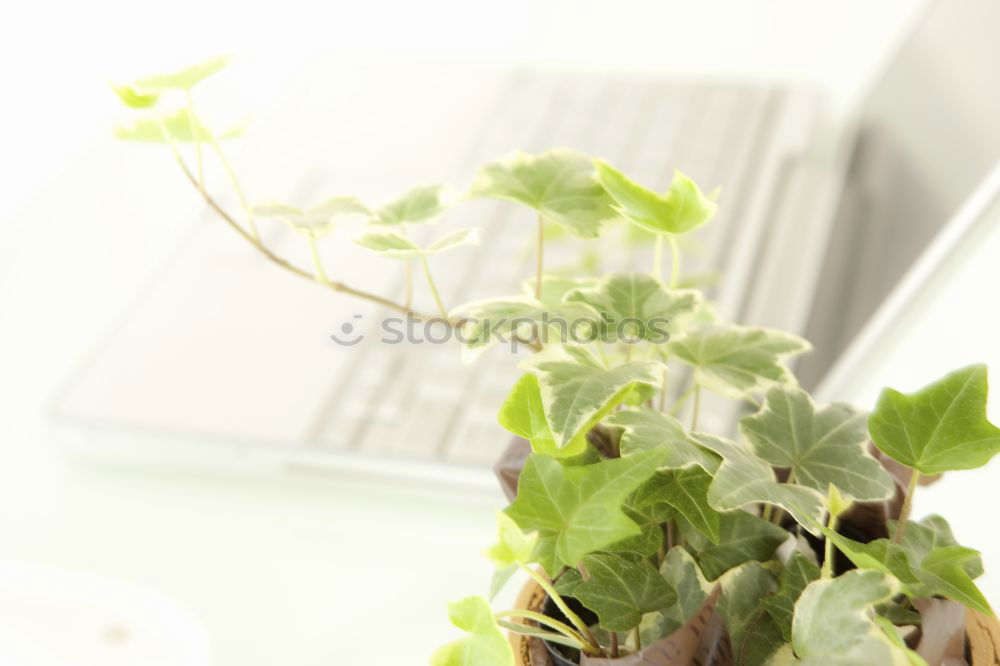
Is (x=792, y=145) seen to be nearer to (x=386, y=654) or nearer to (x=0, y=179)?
(x=386, y=654)

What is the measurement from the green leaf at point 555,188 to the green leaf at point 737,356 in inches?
2.3

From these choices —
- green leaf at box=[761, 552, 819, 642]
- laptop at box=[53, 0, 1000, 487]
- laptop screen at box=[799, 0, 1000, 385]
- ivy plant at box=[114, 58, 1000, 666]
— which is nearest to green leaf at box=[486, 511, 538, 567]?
ivy plant at box=[114, 58, 1000, 666]

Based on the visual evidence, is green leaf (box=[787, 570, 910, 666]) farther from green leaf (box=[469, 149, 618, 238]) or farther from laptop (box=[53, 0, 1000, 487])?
laptop (box=[53, 0, 1000, 487])

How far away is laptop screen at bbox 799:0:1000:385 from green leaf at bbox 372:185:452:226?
0.38 m

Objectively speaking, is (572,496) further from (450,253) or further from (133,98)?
(450,253)

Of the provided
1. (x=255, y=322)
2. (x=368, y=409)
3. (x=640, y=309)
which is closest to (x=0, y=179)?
(x=255, y=322)

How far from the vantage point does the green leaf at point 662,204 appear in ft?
1.09

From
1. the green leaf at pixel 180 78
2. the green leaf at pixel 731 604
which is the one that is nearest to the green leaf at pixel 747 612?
the green leaf at pixel 731 604

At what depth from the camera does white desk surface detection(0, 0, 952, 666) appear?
564 mm

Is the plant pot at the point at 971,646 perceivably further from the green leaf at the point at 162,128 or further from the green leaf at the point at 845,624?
the green leaf at the point at 162,128

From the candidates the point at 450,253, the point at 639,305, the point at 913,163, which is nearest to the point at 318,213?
the point at 639,305

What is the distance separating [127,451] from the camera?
667 millimetres

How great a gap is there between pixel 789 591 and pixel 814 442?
6 centimetres

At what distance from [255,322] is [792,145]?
520mm
